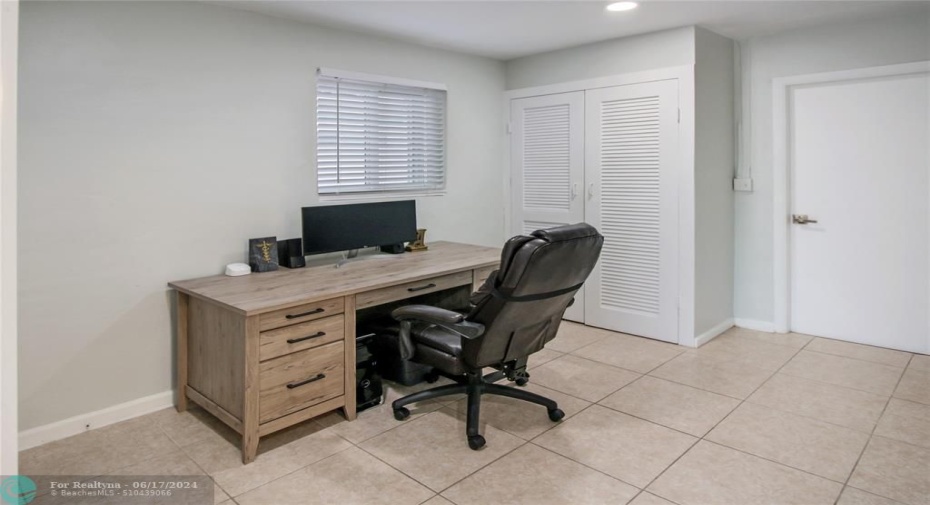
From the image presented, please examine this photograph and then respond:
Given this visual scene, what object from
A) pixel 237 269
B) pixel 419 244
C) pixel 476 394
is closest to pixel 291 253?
pixel 237 269

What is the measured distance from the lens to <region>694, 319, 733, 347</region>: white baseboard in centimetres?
390

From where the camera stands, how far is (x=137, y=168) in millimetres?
2764

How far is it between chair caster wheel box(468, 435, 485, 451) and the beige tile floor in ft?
0.10

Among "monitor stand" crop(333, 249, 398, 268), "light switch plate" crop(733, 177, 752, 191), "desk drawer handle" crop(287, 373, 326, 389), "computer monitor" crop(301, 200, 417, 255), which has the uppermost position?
"light switch plate" crop(733, 177, 752, 191)

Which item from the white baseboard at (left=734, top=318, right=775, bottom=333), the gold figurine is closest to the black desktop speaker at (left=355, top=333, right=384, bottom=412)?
the gold figurine

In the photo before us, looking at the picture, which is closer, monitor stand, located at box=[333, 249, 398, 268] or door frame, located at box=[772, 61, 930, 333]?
monitor stand, located at box=[333, 249, 398, 268]

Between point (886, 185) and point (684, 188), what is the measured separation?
1336 millimetres

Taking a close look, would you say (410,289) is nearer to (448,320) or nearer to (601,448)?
(448,320)

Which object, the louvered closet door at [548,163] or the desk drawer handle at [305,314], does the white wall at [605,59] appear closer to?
the louvered closet door at [548,163]

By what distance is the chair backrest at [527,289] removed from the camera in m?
2.26

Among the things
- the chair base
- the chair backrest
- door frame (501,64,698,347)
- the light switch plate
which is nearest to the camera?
the chair backrest

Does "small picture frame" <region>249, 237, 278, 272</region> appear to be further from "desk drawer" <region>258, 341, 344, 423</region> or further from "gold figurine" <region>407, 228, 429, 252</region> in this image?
"gold figurine" <region>407, 228, 429, 252</region>

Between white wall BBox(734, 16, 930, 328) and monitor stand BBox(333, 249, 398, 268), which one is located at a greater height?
white wall BBox(734, 16, 930, 328)

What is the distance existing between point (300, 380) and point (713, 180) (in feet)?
10.3
